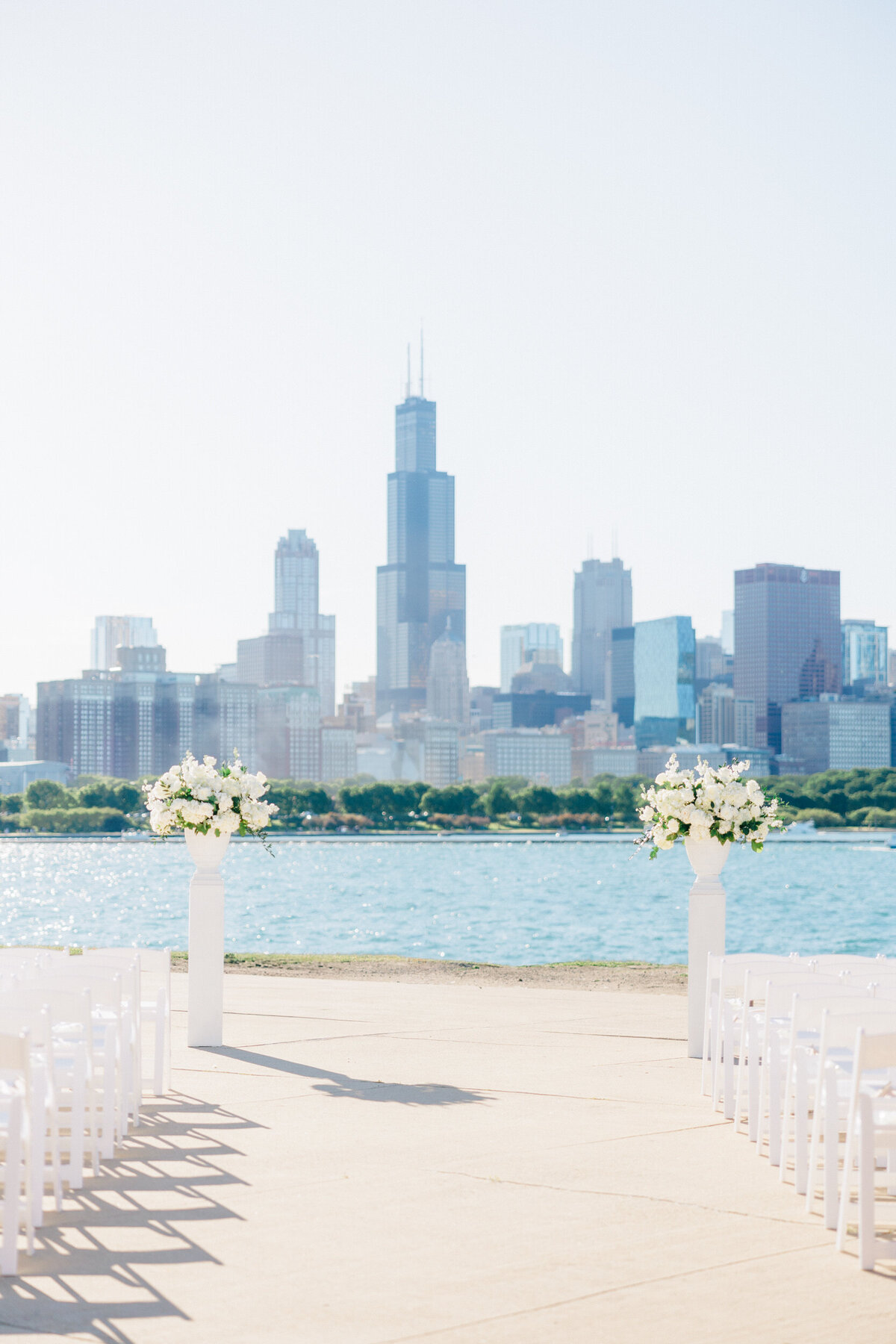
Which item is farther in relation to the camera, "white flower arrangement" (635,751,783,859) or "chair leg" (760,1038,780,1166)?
"white flower arrangement" (635,751,783,859)

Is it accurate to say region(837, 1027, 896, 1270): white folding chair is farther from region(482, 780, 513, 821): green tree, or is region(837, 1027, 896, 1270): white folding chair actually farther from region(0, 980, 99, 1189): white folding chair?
region(482, 780, 513, 821): green tree

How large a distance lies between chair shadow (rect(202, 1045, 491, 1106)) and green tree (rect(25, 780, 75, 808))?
442ft

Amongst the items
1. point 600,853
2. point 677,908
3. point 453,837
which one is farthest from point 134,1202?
point 453,837

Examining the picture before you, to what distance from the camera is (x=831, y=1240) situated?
687cm

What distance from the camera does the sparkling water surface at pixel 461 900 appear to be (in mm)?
47969

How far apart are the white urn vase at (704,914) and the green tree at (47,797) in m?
134

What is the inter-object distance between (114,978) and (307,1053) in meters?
3.94

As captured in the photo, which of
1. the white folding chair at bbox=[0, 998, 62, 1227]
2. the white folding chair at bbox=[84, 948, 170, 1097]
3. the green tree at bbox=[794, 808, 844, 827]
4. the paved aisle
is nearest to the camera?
the paved aisle

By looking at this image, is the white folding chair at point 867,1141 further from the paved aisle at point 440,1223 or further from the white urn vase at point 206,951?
the white urn vase at point 206,951

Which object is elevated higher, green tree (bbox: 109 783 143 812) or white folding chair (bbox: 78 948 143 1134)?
white folding chair (bbox: 78 948 143 1134)

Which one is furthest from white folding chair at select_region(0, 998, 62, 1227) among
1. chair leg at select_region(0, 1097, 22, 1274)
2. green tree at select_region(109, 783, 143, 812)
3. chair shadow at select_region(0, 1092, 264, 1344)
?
green tree at select_region(109, 783, 143, 812)

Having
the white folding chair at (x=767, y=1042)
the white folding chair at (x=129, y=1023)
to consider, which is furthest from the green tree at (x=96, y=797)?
the white folding chair at (x=767, y=1042)

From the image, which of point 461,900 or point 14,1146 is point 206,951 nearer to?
point 14,1146

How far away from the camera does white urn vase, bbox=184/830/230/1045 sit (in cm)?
1278
